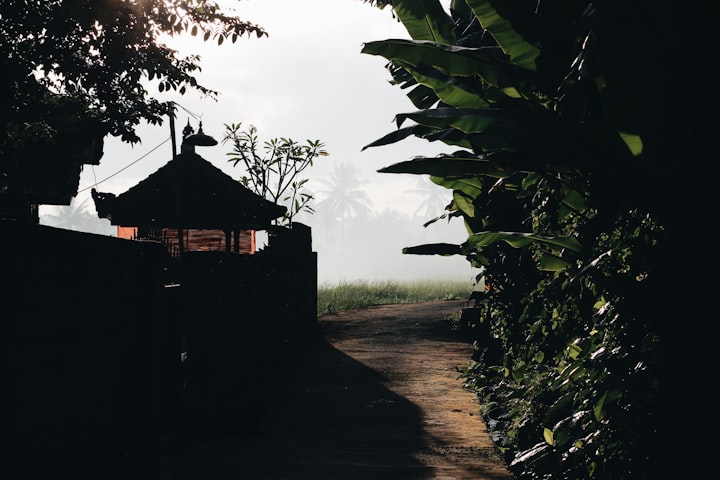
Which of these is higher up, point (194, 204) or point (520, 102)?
point (194, 204)

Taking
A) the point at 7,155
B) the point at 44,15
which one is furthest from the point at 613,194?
the point at 7,155

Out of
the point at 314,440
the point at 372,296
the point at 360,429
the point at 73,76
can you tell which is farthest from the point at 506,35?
the point at 372,296

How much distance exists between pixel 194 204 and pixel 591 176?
591 inches

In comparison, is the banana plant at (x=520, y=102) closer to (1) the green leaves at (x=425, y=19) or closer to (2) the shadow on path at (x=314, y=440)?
(1) the green leaves at (x=425, y=19)

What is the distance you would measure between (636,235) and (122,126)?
11.6 metres

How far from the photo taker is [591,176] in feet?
9.35

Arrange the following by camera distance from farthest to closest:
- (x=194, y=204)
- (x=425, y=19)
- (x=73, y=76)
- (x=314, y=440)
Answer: (x=194, y=204), (x=73, y=76), (x=314, y=440), (x=425, y=19)

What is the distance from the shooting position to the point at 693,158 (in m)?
2.50

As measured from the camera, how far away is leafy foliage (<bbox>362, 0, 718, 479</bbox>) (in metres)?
2.46

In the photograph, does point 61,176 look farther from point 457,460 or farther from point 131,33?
point 457,460

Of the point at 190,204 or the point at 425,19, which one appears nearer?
the point at 425,19

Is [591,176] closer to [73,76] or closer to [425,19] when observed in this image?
[425,19]

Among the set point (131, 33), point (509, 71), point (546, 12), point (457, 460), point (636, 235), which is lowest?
point (457, 460)

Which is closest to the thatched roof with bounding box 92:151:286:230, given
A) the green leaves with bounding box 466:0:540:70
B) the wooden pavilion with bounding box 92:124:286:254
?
the wooden pavilion with bounding box 92:124:286:254
